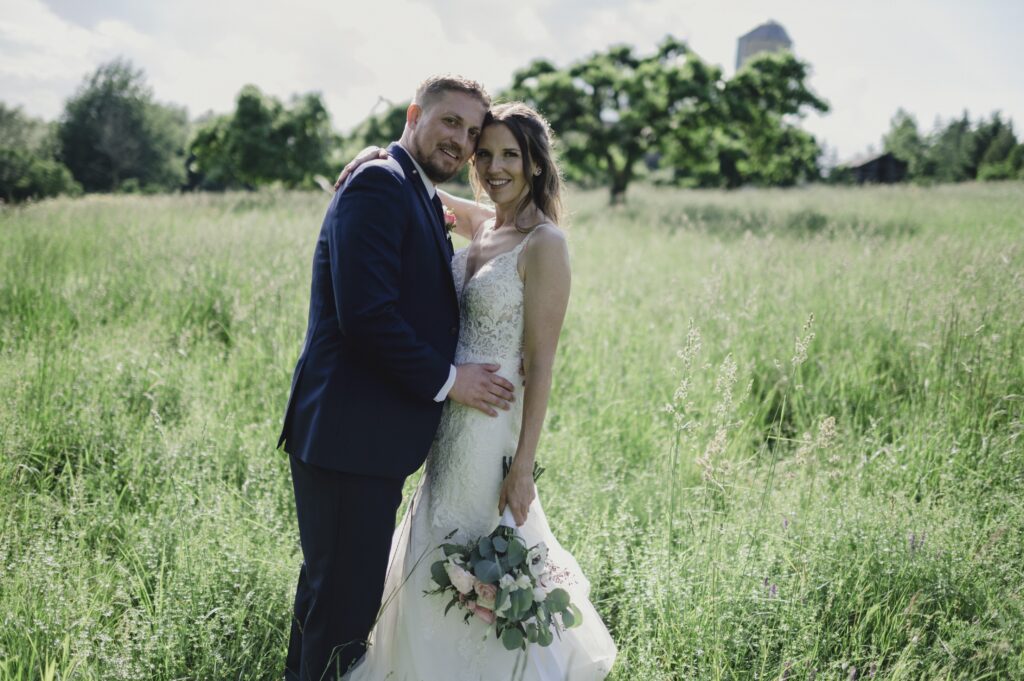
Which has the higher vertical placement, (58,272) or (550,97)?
(550,97)

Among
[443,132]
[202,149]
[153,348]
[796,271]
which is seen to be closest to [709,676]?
[443,132]

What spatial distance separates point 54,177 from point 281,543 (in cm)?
4446

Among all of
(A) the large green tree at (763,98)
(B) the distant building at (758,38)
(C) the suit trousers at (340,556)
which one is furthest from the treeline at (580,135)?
(B) the distant building at (758,38)

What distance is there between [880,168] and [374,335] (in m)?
63.8

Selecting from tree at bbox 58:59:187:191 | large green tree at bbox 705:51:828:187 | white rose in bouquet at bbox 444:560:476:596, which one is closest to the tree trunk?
large green tree at bbox 705:51:828:187

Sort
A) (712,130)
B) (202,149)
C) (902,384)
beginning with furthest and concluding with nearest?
(202,149), (712,130), (902,384)

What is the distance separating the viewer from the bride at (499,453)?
7.61ft

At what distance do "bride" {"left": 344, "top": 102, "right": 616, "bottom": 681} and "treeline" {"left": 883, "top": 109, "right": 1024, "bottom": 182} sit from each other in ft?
138

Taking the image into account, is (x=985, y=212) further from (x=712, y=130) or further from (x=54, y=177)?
(x=54, y=177)

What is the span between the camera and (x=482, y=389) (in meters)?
2.26

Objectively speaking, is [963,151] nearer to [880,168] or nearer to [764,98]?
[880,168]

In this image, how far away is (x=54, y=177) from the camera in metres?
36.2

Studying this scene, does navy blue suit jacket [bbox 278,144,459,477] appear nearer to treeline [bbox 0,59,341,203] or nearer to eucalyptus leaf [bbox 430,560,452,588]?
eucalyptus leaf [bbox 430,560,452,588]

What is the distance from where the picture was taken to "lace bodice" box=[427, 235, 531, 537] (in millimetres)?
2359
